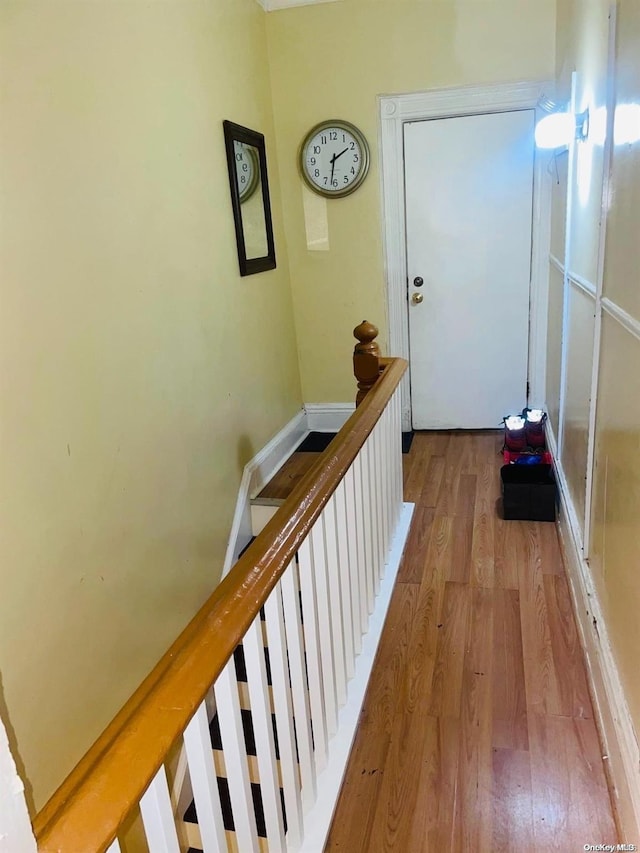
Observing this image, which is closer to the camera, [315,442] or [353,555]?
[353,555]

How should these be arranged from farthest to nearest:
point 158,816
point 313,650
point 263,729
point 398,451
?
point 398,451
point 313,650
point 263,729
point 158,816

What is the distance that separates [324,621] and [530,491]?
5.25 feet

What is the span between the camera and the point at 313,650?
148 cm

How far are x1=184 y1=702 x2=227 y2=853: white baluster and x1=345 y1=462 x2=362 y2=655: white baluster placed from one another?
0.92 m

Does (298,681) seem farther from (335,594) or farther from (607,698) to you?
(607,698)

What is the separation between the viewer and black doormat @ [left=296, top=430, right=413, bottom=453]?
3793 mm

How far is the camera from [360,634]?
6.57ft

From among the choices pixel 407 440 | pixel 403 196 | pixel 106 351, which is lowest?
pixel 407 440

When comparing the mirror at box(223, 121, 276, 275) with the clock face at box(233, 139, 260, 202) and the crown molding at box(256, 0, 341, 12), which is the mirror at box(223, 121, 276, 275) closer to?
the clock face at box(233, 139, 260, 202)

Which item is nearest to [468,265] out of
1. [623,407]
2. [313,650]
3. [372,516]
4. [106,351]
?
[372,516]

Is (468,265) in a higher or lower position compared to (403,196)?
lower

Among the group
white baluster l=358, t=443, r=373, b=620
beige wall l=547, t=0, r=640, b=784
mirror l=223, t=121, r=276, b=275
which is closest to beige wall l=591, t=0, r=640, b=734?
beige wall l=547, t=0, r=640, b=784

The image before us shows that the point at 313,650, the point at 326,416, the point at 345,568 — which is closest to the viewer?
the point at 313,650

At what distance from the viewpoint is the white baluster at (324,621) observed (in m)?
1.51
